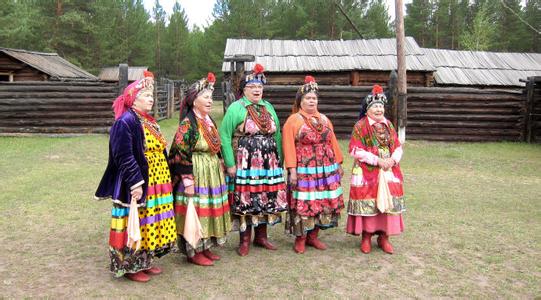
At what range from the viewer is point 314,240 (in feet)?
15.6

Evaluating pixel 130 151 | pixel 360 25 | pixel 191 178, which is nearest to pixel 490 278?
pixel 191 178

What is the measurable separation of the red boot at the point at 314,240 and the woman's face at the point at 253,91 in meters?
1.43

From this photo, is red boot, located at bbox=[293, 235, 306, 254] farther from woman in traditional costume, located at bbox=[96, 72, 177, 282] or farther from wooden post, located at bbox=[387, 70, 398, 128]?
wooden post, located at bbox=[387, 70, 398, 128]

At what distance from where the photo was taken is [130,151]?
357 centimetres

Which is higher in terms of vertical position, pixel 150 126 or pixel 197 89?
pixel 197 89

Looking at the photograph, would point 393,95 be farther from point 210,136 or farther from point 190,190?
point 190,190

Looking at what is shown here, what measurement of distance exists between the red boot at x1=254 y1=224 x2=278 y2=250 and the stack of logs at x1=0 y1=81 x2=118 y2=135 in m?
10.0

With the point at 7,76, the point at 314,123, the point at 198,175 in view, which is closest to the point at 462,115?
the point at 314,123

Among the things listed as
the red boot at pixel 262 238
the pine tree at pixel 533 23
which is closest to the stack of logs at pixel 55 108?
the red boot at pixel 262 238

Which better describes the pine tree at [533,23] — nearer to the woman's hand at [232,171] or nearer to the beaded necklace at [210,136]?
the woman's hand at [232,171]

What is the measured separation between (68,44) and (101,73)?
305cm

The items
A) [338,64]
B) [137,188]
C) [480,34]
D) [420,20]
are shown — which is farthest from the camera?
[420,20]

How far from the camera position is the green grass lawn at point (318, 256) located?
373 cm

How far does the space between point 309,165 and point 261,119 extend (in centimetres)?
63
